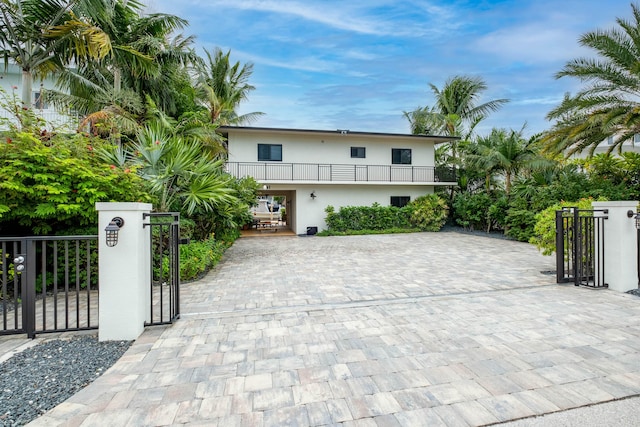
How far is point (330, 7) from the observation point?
34.4ft

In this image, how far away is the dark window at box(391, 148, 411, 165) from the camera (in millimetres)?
18688

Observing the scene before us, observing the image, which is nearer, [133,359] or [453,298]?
[133,359]

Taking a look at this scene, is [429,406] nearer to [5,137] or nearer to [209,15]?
[5,137]

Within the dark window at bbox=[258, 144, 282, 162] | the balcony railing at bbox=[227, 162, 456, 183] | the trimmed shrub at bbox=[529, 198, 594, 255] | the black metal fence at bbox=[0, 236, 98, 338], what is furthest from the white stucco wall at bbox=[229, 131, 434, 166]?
the trimmed shrub at bbox=[529, 198, 594, 255]

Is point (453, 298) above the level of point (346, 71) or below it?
below

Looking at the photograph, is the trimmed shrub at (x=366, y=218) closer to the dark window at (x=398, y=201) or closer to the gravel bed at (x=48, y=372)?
the dark window at (x=398, y=201)

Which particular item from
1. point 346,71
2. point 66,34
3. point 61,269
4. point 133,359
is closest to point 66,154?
point 61,269

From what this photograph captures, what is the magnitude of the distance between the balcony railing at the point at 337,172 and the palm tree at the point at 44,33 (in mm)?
8536

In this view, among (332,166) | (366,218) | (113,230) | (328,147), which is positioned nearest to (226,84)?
(328,147)

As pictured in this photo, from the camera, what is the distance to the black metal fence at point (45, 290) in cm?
357

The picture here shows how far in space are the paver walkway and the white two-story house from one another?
11.4 m

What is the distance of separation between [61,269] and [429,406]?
638 cm

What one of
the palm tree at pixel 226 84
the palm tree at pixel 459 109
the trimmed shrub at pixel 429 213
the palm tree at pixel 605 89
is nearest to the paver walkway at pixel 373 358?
the palm tree at pixel 605 89

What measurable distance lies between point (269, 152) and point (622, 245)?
14.7m
